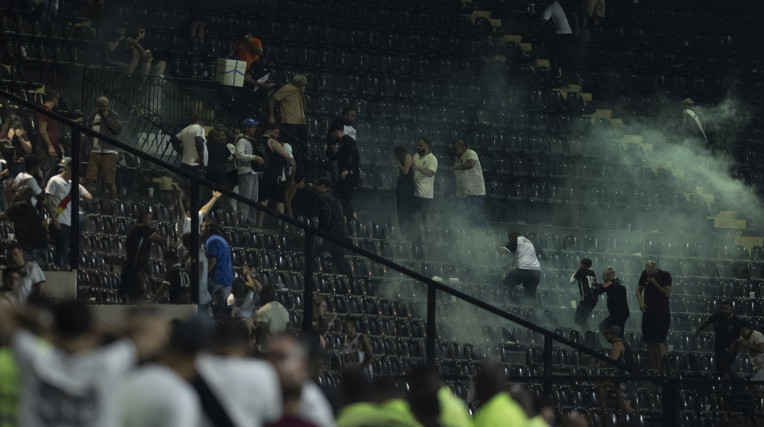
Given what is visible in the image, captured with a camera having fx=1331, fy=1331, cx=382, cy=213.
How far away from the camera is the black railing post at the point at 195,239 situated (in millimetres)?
10031

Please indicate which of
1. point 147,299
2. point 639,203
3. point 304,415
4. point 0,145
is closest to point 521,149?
point 639,203

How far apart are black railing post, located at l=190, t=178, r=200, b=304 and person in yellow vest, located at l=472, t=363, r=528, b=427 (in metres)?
3.71

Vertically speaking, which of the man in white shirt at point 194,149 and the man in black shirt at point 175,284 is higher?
the man in white shirt at point 194,149

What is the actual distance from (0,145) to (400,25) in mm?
12552

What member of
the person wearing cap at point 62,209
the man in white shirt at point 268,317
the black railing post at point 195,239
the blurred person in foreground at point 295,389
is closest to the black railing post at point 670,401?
the man in white shirt at point 268,317

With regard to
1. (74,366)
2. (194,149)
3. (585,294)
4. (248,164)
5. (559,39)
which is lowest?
(585,294)

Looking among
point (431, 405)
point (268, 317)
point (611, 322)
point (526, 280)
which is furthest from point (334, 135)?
point (431, 405)

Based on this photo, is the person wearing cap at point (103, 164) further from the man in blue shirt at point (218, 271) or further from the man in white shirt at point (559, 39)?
the man in white shirt at point (559, 39)

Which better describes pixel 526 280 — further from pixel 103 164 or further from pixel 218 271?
pixel 218 271

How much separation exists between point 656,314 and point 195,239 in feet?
29.6

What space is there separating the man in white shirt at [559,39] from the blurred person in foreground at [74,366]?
19574mm

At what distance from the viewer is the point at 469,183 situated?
19312 mm

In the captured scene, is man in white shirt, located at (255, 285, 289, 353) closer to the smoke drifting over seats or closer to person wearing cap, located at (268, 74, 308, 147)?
the smoke drifting over seats

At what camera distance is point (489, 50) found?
23969 millimetres
